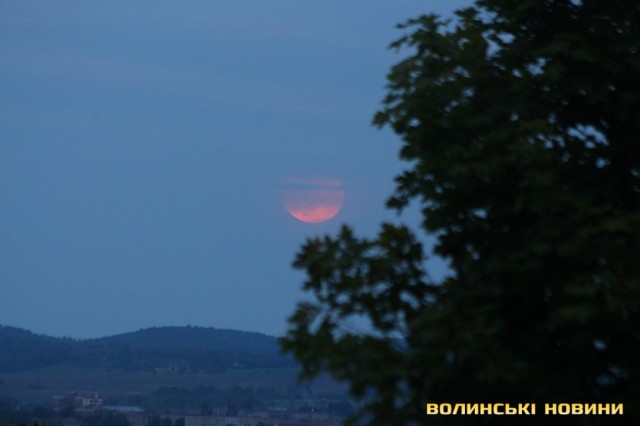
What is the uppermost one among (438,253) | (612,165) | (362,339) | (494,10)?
(494,10)

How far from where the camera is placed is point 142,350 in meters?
30.1

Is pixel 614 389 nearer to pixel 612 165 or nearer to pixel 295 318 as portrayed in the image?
pixel 612 165

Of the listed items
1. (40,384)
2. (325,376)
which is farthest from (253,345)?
(325,376)

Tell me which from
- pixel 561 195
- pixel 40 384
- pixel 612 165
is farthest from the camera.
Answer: pixel 40 384

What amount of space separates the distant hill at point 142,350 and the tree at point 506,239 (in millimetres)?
17739

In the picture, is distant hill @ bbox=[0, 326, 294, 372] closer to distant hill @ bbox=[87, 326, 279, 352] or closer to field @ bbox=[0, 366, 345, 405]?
distant hill @ bbox=[87, 326, 279, 352]

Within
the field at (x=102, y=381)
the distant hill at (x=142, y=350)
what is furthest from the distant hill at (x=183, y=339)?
the field at (x=102, y=381)

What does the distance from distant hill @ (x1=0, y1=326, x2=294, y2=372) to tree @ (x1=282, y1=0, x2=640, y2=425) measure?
1774cm

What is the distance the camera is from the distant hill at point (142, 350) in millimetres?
27062

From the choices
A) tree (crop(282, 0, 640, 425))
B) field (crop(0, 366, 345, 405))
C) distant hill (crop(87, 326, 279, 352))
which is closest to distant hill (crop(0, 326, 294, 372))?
distant hill (crop(87, 326, 279, 352))

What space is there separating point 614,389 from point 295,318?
6.89 feet

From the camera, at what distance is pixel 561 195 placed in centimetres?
607

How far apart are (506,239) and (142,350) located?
81.3 ft

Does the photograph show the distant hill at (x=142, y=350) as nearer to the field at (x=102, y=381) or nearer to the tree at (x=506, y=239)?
the field at (x=102, y=381)
